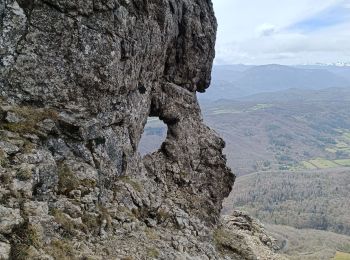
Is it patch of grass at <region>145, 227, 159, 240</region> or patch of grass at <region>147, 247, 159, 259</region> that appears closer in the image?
patch of grass at <region>147, 247, 159, 259</region>

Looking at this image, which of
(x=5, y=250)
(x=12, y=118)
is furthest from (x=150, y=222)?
(x=5, y=250)

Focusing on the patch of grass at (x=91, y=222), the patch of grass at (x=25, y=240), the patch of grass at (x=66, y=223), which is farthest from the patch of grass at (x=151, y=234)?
the patch of grass at (x=25, y=240)

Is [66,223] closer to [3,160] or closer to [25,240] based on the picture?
[25,240]

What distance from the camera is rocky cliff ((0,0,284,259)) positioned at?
25.2 metres

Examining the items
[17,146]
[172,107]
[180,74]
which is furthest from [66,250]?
[180,74]

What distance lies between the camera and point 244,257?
39938mm

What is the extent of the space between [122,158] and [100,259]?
42.6 ft

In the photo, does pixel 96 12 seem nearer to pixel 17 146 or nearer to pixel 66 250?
pixel 17 146

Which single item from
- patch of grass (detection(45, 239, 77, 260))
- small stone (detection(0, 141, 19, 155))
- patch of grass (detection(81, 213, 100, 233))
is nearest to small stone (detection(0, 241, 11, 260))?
patch of grass (detection(45, 239, 77, 260))

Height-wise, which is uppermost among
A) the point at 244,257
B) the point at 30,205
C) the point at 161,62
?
the point at 161,62

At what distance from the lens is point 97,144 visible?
3253cm

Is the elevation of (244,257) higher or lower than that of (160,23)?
lower

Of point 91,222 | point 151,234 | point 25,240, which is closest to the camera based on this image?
point 25,240

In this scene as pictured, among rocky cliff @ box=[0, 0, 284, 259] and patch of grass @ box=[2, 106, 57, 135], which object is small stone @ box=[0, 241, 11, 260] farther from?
patch of grass @ box=[2, 106, 57, 135]
